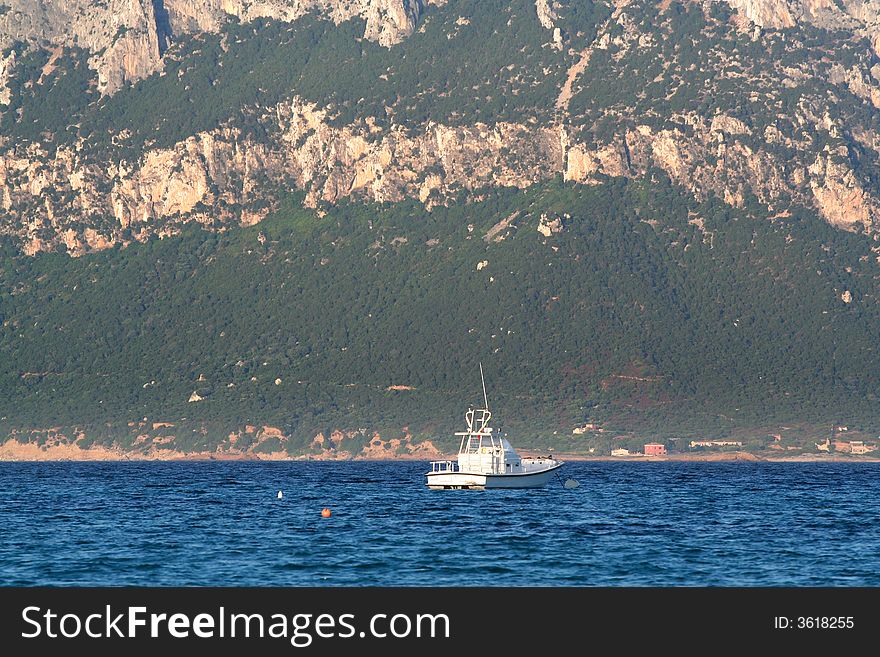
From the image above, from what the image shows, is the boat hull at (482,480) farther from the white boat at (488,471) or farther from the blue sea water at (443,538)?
the blue sea water at (443,538)

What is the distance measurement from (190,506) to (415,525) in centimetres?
2921

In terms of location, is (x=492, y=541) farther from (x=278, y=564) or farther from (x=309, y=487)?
(x=309, y=487)

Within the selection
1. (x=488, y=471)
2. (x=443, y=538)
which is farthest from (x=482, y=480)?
(x=443, y=538)

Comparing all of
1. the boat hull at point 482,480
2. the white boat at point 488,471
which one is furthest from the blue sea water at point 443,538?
the white boat at point 488,471

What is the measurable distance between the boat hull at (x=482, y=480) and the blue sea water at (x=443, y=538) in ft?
4.12

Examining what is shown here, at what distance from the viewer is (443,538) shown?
8362 centimetres

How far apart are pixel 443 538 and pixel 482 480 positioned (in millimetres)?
47384

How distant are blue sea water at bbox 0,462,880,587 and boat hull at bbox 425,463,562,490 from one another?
4.12ft

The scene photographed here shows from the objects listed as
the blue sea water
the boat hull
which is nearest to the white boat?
the boat hull

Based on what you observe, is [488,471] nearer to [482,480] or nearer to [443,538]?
[482,480]

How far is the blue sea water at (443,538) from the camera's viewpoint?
6581 centimetres

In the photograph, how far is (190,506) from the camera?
385ft
